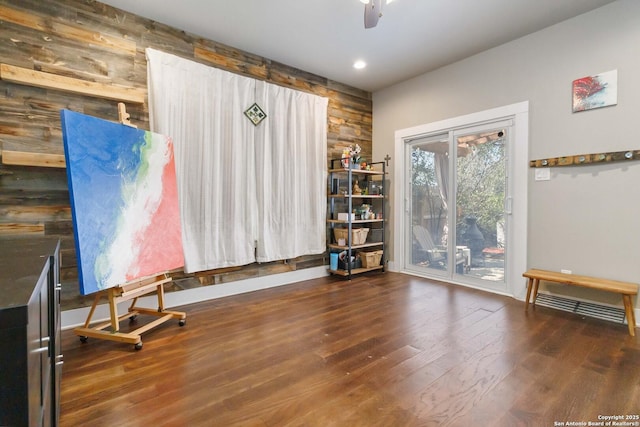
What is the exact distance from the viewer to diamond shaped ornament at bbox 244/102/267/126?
11.5 ft

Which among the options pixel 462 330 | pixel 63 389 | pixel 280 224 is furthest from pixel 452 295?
pixel 63 389

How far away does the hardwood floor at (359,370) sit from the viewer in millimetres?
1526

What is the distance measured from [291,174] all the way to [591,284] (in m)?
3.25

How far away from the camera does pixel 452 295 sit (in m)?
3.44

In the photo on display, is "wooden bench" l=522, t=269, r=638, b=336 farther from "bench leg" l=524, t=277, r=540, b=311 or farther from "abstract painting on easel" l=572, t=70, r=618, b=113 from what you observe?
"abstract painting on easel" l=572, t=70, r=618, b=113

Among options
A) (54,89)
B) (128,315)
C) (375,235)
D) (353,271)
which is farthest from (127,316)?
(375,235)

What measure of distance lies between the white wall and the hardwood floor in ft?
2.13

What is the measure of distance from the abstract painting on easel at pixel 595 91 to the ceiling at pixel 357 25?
65 centimetres

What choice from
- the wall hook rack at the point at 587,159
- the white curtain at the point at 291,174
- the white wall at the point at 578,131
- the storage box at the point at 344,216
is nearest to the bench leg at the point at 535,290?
the white wall at the point at 578,131

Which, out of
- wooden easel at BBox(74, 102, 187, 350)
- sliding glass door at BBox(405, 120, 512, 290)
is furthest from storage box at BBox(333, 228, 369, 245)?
wooden easel at BBox(74, 102, 187, 350)

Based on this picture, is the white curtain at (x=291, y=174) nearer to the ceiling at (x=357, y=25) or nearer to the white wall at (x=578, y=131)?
the ceiling at (x=357, y=25)

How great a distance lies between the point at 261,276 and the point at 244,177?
125cm

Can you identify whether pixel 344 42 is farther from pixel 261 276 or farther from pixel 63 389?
pixel 63 389

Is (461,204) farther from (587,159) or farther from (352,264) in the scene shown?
(352,264)
